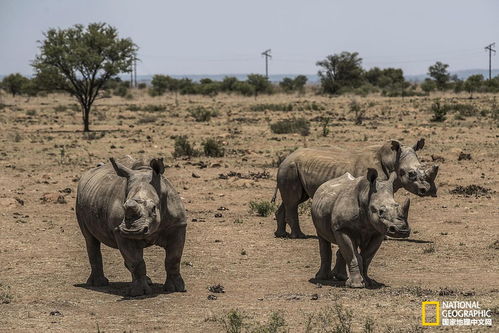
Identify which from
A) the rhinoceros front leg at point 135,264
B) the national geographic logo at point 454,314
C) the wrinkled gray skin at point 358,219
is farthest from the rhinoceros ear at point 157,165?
the national geographic logo at point 454,314

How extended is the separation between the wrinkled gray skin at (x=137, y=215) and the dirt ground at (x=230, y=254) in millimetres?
359

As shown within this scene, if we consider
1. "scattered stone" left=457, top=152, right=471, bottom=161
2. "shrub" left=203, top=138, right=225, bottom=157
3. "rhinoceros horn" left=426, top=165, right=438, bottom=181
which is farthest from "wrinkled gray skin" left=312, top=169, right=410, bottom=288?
"shrub" left=203, top=138, right=225, bottom=157

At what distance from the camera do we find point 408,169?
14602mm

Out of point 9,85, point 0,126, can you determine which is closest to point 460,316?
point 0,126

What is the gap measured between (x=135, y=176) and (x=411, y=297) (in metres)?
3.51

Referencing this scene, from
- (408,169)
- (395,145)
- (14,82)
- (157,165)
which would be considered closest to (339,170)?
(395,145)

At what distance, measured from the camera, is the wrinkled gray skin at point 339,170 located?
48.0 ft

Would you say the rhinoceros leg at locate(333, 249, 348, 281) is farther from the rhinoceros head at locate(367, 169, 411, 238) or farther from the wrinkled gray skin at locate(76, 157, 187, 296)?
the wrinkled gray skin at locate(76, 157, 187, 296)

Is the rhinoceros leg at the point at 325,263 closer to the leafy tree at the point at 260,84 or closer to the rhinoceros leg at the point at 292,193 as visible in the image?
the rhinoceros leg at the point at 292,193

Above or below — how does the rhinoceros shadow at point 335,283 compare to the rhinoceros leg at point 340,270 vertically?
below

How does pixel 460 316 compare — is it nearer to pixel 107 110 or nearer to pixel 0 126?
pixel 0 126

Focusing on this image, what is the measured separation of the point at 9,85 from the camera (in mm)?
89688

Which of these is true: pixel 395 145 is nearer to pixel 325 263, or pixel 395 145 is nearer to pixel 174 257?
pixel 325 263

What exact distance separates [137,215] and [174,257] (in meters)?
1.15
